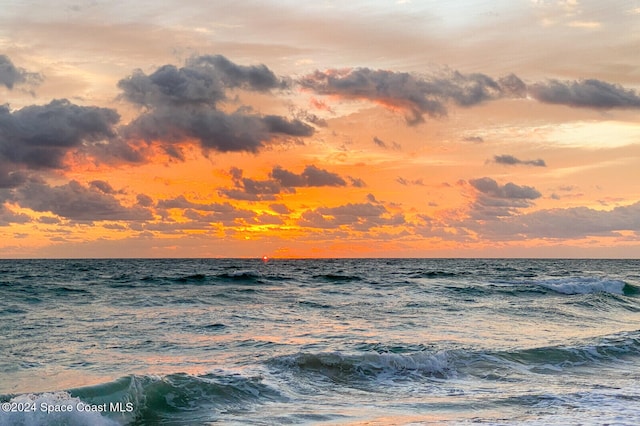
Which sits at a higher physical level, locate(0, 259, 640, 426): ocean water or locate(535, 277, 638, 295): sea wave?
locate(0, 259, 640, 426): ocean water

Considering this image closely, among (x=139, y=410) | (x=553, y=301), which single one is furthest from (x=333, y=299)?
(x=139, y=410)

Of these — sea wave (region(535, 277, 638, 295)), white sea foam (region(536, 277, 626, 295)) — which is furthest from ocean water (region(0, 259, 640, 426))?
sea wave (region(535, 277, 638, 295))

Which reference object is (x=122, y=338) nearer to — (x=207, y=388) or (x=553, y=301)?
(x=207, y=388)

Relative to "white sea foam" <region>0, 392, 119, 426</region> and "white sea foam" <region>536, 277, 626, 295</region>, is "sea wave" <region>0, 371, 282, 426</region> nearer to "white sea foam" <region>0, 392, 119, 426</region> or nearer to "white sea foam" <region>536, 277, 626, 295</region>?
"white sea foam" <region>0, 392, 119, 426</region>

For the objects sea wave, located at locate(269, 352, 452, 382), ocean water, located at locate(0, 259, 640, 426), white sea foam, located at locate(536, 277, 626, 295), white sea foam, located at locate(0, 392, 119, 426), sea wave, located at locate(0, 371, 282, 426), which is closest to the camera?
white sea foam, located at locate(0, 392, 119, 426)

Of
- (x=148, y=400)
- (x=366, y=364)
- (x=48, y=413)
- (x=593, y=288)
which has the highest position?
(x=48, y=413)

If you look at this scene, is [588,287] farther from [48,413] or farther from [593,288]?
[48,413]

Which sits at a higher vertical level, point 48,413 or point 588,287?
point 48,413

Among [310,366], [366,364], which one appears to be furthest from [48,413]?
[366,364]

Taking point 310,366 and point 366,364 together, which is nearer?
point 310,366

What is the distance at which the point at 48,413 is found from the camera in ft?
36.1

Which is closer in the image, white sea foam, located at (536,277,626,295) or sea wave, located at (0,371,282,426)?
sea wave, located at (0,371,282,426)

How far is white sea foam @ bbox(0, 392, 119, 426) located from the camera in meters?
10.8

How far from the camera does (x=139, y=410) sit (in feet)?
42.9
